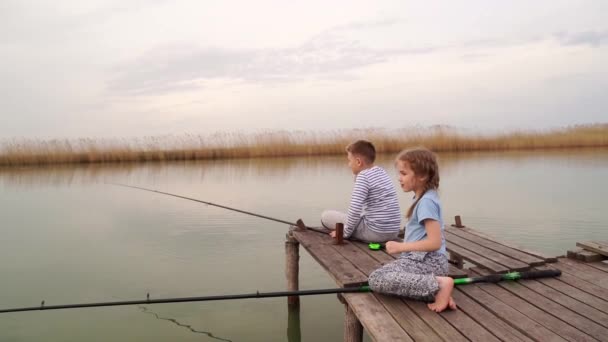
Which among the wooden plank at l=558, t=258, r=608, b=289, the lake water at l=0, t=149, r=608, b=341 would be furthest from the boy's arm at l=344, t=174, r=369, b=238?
the wooden plank at l=558, t=258, r=608, b=289

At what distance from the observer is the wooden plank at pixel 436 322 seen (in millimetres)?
2248

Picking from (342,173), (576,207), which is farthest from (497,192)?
(342,173)

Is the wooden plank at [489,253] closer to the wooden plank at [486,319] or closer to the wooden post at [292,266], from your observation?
the wooden plank at [486,319]

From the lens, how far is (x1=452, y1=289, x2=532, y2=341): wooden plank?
2.25m

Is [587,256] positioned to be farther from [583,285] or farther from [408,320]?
[408,320]

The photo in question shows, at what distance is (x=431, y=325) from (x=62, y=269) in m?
5.08

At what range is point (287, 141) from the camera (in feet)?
74.9

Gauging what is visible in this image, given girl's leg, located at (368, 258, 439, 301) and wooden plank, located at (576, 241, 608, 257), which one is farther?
wooden plank, located at (576, 241, 608, 257)

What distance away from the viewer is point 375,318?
249cm

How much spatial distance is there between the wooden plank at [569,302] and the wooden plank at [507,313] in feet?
0.75

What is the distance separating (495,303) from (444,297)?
1.04 ft

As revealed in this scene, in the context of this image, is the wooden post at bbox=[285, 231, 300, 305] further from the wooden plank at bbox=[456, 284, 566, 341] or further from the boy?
the wooden plank at bbox=[456, 284, 566, 341]

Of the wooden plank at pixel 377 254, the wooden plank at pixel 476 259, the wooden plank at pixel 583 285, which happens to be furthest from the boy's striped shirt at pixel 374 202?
the wooden plank at pixel 583 285

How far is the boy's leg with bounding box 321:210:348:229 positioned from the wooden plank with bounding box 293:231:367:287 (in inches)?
5.4
